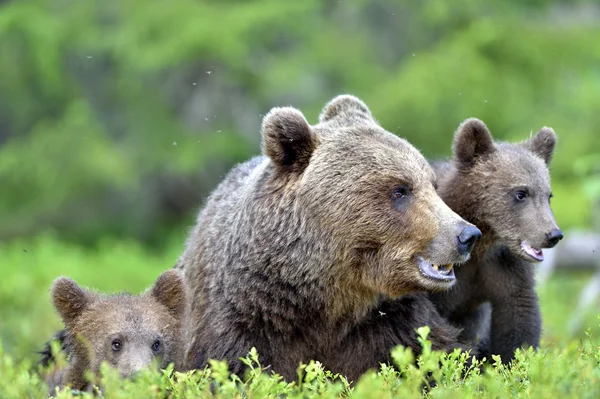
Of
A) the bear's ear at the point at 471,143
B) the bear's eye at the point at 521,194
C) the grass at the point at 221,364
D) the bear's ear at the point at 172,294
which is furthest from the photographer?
the bear's ear at the point at 471,143

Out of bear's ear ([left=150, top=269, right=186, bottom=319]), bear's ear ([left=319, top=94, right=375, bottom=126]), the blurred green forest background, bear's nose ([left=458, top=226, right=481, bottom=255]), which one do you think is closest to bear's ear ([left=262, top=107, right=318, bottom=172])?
bear's ear ([left=319, top=94, right=375, bottom=126])

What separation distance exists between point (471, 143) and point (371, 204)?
1.52 m

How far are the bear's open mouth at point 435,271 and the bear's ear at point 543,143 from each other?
6.49 ft

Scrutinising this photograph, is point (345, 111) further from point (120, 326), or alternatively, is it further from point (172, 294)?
point (120, 326)

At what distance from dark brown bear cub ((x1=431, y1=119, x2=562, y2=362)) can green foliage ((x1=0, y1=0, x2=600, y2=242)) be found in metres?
13.5

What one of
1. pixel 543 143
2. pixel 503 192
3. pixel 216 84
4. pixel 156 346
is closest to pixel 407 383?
pixel 156 346

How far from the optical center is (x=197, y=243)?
7.28m

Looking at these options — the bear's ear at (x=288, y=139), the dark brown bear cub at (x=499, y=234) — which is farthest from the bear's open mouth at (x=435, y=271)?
the dark brown bear cub at (x=499, y=234)

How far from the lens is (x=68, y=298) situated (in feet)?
20.7

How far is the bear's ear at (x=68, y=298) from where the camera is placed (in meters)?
6.27

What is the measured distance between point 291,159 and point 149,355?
4.80 ft

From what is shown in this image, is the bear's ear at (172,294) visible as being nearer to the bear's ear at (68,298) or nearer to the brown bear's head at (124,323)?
the brown bear's head at (124,323)

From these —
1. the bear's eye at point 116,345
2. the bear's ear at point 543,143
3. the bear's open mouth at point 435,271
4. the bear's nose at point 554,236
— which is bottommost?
the bear's eye at point 116,345

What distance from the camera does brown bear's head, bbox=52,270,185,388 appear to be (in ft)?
19.7
